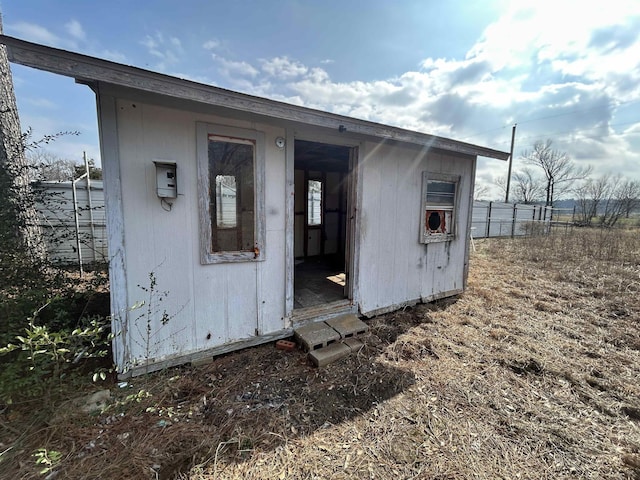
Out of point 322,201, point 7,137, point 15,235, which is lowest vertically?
point 15,235

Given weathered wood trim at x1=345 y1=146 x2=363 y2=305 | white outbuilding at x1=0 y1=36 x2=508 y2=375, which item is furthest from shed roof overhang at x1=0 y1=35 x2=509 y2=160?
weathered wood trim at x1=345 y1=146 x2=363 y2=305

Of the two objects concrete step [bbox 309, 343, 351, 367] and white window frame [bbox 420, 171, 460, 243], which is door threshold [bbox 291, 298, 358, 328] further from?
white window frame [bbox 420, 171, 460, 243]

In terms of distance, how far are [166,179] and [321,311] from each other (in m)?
2.21

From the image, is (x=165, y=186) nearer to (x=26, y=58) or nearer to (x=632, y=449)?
(x=26, y=58)

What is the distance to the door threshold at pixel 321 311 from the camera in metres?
Answer: 3.17

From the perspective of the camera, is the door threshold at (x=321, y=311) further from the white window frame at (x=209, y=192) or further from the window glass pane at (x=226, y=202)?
the window glass pane at (x=226, y=202)

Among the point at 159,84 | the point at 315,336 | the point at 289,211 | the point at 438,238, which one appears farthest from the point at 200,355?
the point at 438,238

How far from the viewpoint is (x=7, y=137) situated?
341 cm

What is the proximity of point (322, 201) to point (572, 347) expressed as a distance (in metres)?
4.87

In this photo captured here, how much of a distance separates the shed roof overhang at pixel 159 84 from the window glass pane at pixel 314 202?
10.5ft

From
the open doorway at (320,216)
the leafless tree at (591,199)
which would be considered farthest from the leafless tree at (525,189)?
the open doorway at (320,216)

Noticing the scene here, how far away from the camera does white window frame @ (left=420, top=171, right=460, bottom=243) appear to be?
3986mm

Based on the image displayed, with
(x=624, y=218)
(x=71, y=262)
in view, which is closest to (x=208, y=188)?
(x=71, y=262)

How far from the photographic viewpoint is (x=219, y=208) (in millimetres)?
2617
